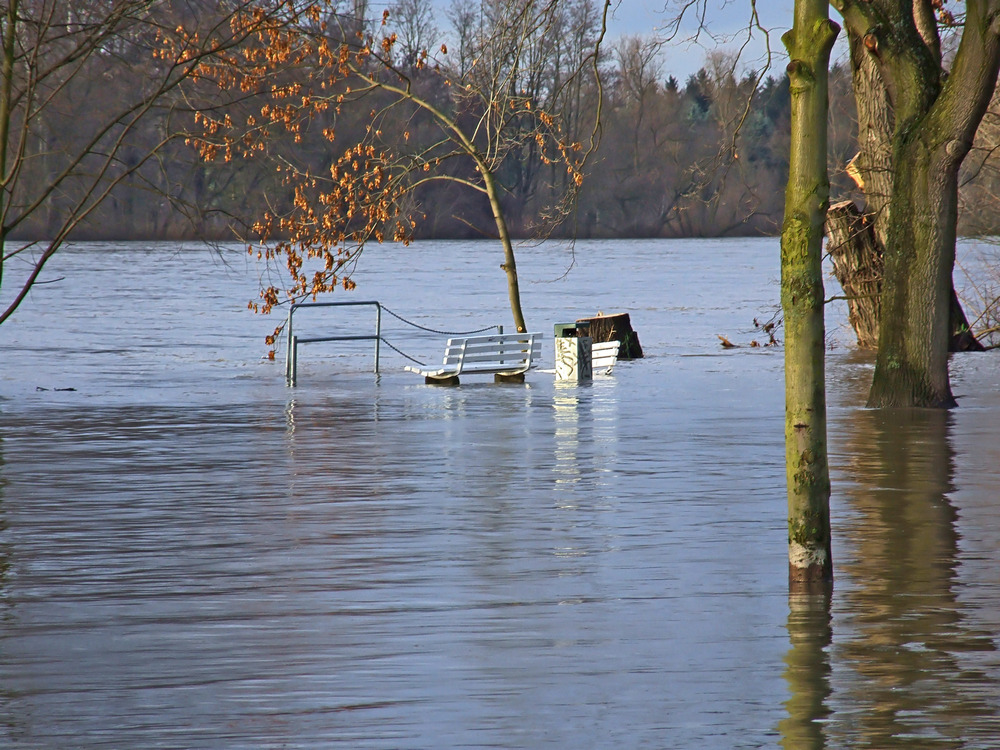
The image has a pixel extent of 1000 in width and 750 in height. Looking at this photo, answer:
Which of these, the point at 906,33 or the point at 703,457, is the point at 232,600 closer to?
the point at 703,457

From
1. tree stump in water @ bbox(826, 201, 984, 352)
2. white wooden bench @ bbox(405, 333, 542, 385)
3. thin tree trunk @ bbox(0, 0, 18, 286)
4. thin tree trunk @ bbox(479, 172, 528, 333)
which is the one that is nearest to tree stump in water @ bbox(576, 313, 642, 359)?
thin tree trunk @ bbox(479, 172, 528, 333)

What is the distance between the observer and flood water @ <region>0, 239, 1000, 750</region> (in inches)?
238

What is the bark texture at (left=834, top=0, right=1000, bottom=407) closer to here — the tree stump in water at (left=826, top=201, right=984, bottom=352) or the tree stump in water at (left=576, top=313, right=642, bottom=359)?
the tree stump in water at (left=826, top=201, right=984, bottom=352)

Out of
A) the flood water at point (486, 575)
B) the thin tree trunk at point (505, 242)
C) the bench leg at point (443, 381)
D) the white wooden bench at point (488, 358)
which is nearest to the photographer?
the flood water at point (486, 575)

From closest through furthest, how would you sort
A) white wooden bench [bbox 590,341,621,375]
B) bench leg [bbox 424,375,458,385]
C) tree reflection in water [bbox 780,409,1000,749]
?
tree reflection in water [bbox 780,409,1000,749], bench leg [bbox 424,375,458,385], white wooden bench [bbox 590,341,621,375]

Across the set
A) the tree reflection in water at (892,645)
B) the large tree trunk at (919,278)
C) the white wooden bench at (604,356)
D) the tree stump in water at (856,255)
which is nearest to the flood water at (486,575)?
the tree reflection in water at (892,645)

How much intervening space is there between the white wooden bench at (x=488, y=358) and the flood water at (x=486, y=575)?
3.81 ft

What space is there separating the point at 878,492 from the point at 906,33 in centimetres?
719

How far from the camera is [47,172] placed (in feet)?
228

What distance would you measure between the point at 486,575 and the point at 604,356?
15169 mm

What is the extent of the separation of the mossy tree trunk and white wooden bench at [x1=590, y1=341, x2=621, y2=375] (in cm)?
1546

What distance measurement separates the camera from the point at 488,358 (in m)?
21.8

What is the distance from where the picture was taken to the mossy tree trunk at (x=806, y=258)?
24.8ft

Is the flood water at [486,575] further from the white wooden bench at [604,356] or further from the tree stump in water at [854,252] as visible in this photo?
the tree stump in water at [854,252]
